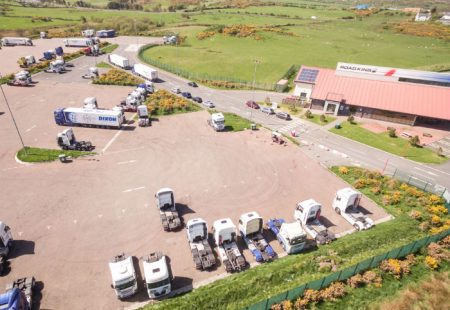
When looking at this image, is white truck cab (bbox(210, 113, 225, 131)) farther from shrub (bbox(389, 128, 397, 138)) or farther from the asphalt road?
shrub (bbox(389, 128, 397, 138))

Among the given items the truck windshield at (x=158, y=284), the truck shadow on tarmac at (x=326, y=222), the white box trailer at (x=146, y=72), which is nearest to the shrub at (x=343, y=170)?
the truck shadow on tarmac at (x=326, y=222)

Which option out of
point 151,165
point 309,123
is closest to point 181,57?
point 309,123

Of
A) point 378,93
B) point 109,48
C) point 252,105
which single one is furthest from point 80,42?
point 378,93

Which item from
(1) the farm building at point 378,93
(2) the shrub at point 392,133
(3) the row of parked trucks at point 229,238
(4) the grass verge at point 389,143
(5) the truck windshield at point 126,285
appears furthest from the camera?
(1) the farm building at point 378,93

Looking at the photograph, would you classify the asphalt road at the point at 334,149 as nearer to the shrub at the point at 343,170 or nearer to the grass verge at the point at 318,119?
the grass verge at the point at 318,119

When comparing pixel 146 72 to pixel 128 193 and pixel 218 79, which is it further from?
pixel 128 193

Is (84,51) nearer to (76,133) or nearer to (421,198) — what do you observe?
(76,133)
